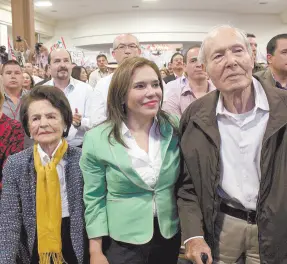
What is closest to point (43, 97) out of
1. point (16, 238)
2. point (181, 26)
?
point (16, 238)

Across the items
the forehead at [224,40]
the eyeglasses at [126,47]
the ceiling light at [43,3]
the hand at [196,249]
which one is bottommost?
the hand at [196,249]

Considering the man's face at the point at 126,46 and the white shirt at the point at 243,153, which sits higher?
the man's face at the point at 126,46

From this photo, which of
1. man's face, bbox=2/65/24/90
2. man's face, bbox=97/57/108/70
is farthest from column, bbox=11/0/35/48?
man's face, bbox=2/65/24/90

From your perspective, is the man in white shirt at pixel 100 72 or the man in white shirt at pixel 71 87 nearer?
the man in white shirt at pixel 71 87

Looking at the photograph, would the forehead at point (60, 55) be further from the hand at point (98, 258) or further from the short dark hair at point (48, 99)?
Result: the hand at point (98, 258)

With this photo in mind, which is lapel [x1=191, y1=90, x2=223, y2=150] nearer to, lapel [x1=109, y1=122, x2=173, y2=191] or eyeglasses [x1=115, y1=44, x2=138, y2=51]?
lapel [x1=109, y1=122, x2=173, y2=191]

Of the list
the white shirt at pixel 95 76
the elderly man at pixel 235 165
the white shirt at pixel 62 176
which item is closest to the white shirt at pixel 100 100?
the white shirt at pixel 62 176

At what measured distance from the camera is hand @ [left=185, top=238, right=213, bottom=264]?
4.80ft

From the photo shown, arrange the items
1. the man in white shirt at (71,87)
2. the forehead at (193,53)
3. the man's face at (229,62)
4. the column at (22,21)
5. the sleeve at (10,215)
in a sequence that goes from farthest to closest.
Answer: the column at (22,21) < the man in white shirt at (71,87) < the forehead at (193,53) < the sleeve at (10,215) < the man's face at (229,62)

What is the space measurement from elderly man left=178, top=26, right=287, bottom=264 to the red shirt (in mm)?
1072

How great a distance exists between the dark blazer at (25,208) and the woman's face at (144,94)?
46 centimetres

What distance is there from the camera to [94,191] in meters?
1.68

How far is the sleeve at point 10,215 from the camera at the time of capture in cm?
174

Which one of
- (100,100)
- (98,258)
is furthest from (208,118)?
(100,100)
